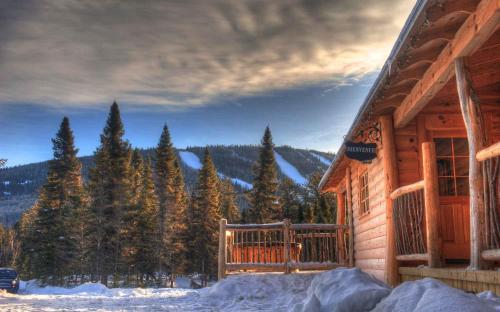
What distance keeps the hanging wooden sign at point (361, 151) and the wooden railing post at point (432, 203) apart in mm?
2165

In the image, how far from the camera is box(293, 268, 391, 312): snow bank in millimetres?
4738

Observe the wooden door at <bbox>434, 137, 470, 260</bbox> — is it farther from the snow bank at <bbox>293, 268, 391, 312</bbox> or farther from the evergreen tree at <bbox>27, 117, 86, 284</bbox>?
the evergreen tree at <bbox>27, 117, 86, 284</bbox>

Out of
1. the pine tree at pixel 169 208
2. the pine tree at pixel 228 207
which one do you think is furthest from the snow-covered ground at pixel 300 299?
the pine tree at pixel 228 207

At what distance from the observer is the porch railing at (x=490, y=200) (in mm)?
4926

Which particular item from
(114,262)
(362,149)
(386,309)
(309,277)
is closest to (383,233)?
(362,149)

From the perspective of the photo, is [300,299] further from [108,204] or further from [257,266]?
[108,204]

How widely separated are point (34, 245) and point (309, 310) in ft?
120

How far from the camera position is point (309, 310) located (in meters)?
5.23

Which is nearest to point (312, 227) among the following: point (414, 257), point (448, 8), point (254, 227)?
point (254, 227)

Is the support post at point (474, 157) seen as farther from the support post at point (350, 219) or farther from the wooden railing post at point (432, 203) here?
the support post at point (350, 219)

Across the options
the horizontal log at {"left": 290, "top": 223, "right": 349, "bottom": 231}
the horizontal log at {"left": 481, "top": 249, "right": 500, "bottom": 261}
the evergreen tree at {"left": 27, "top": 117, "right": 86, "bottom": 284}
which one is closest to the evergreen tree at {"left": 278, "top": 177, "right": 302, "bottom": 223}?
the evergreen tree at {"left": 27, "top": 117, "right": 86, "bottom": 284}

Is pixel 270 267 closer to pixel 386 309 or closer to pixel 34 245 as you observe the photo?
pixel 386 309

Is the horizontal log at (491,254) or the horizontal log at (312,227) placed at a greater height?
the horizontal log at (312,227)

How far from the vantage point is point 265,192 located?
1684 inches
